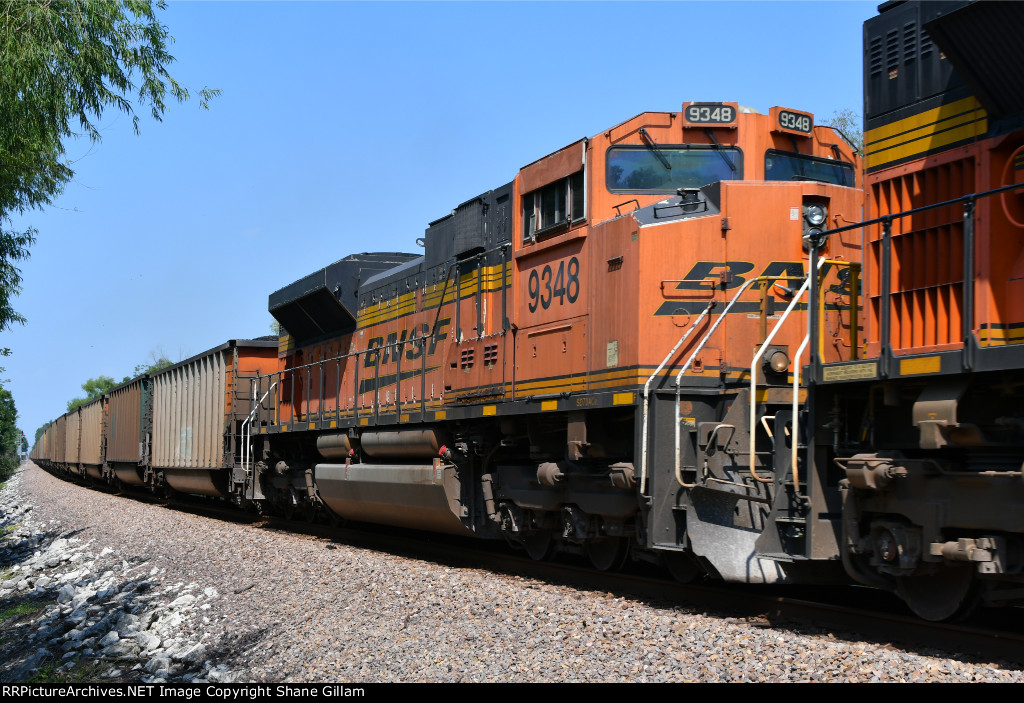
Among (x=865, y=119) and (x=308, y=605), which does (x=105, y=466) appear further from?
(x=865, y=119)

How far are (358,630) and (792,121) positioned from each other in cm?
562

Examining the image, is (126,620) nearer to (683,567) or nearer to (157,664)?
(157,664)

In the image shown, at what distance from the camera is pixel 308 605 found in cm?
866

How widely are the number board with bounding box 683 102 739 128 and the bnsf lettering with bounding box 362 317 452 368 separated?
407 cm

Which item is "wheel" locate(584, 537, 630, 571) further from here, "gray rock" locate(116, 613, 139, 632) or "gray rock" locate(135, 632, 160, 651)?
"gray rock" locate(116, 613, 139, 632)

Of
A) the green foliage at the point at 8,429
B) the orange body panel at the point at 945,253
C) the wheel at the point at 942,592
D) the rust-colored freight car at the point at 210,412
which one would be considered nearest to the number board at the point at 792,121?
the orange body panel at the point at 945,253

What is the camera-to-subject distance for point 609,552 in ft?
29.1

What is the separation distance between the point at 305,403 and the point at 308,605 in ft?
27.0

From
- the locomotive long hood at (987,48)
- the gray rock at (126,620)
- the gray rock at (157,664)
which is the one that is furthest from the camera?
the gray rock at (126,620)

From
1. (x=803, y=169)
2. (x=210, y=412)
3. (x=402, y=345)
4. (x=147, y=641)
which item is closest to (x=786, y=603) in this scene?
(x=803, y=169)

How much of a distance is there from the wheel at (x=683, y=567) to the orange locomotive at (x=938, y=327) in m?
2.13

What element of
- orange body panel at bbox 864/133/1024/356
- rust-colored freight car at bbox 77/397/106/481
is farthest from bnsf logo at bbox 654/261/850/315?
rust-colored freight car at bbox 77/397/106/481

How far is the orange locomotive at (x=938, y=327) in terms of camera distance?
5145 millimetres

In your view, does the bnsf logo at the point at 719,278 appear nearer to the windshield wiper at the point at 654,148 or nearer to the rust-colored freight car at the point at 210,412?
the windshield wiper at the point at 654,148
